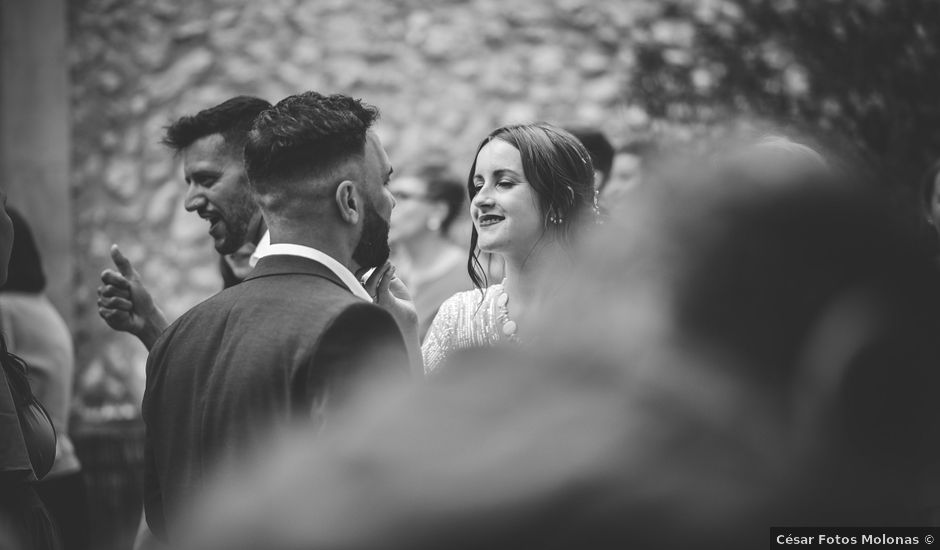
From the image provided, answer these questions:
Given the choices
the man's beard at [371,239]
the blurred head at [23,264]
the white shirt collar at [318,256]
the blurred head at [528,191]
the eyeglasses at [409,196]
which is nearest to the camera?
the white shirt collar at [318,256]

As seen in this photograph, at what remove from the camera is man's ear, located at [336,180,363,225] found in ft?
6.76

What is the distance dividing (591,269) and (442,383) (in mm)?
134

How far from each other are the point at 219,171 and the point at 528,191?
0.92 metres

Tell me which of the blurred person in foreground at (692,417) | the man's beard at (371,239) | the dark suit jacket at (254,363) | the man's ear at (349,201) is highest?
→ the man's ear at (349,201)

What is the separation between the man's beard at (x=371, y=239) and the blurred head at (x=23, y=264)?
1.94 meters

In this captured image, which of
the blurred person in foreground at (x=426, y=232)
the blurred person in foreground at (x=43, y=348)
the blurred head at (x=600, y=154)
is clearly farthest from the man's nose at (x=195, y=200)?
the blurred head at (x=600, y=154)

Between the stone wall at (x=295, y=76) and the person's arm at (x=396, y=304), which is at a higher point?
the stone wall at (x=295, y=76)

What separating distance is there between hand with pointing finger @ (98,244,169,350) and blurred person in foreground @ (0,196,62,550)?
0.94 feet

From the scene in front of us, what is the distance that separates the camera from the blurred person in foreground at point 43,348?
11.5 ft

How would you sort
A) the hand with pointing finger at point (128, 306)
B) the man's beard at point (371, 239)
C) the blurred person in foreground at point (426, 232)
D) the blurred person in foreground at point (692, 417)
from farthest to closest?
the blurred person in foreground at point (426, 232)
the hand with pointing finger at point (128, 306)
the man's beard at point (371, 239)
the blurred person in foreground at point (692, 417)

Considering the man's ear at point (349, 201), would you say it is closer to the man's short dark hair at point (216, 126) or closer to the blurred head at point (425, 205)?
the man's short dark hair at point (216, 126)

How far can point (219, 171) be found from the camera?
9.89ft

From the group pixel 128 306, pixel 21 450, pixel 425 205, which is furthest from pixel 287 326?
pixel 425 205

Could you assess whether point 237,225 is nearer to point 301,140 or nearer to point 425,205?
point 301,140
